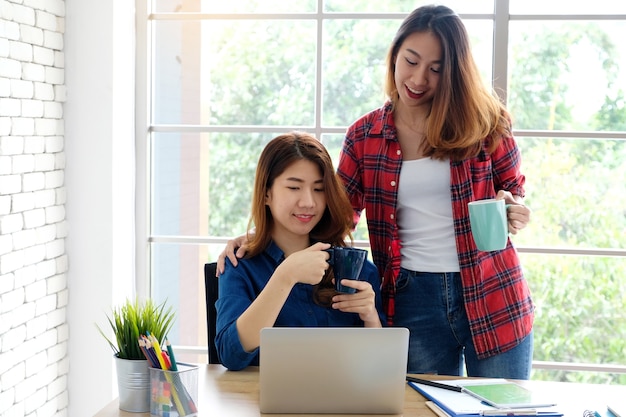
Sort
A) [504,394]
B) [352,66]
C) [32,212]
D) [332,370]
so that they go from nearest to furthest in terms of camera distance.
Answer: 1. [332,370]
2. [504,394]
3. [32,212]
4. [352,66]

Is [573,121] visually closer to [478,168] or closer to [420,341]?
[478,168]

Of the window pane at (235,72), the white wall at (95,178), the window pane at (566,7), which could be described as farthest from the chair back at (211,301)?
the window pane at (566,7)

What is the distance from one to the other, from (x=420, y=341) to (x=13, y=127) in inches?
55.3

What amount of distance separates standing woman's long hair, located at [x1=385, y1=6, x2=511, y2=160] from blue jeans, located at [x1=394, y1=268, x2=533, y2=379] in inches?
14.1

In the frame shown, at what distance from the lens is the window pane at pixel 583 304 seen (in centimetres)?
297

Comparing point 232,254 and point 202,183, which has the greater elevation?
point 202,183

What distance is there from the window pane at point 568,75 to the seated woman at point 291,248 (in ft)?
3.78

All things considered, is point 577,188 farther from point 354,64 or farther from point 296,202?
point 296,202

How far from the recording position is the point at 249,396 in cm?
168

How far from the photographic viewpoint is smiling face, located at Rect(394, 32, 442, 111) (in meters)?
2.25

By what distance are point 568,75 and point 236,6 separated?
4.10ft

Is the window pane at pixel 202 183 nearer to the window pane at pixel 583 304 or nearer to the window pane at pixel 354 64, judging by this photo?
the window pane at pixel 354 64

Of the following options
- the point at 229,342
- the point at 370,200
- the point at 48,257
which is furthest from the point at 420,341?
the point at 48,257

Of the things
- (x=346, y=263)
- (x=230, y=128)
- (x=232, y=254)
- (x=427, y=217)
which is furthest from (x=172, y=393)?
(x=230, y=128)
